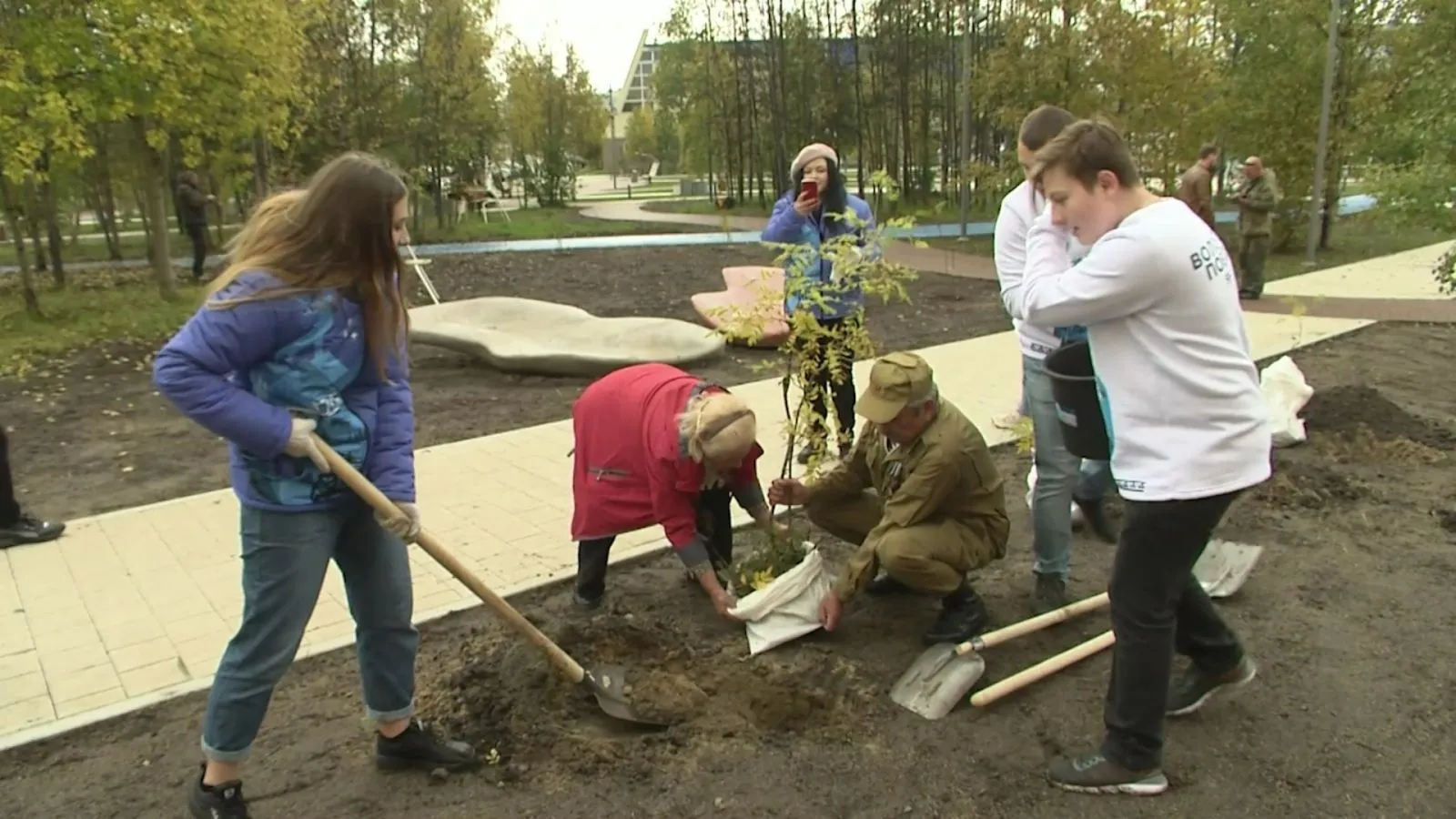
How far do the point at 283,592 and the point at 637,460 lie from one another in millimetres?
1418

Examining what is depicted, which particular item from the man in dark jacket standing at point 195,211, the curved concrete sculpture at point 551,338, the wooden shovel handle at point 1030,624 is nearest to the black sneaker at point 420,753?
the wooden shovel handle at point 1030,624

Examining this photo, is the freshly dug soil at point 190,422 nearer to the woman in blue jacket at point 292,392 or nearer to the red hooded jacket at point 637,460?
the red hooded jacket at point 637,460

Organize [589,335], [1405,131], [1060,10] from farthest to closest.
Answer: [1060,10] → [589,335] → [1405,131]

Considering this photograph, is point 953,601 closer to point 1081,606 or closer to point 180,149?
point 1081,606

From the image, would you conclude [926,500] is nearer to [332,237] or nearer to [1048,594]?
[1048,594]

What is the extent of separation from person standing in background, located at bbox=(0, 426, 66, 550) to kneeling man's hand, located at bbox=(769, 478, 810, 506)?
137 inches

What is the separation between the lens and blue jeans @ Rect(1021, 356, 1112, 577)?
11.8ft

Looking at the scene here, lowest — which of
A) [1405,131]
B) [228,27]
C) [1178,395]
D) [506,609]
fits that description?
[506,609]

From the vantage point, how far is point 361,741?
10.1ft

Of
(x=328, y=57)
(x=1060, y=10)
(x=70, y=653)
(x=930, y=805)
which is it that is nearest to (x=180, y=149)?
(x=328, y=57)

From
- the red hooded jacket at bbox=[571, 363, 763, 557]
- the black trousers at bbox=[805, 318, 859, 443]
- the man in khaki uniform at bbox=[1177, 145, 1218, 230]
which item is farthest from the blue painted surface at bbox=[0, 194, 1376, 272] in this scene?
the red hooded jacket at bbox=[571, 363, 763, 557]

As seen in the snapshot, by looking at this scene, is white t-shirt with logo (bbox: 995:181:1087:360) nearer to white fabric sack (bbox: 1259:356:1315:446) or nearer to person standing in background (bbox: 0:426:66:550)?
white fabric sack (bbox: 1259:356:1315:446)

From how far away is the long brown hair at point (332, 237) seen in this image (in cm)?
236

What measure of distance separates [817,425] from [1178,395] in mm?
1627
